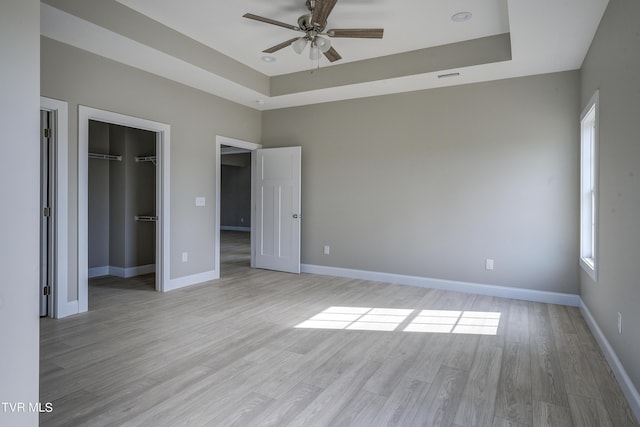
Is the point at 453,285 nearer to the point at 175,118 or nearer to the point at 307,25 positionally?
the point at 307,25

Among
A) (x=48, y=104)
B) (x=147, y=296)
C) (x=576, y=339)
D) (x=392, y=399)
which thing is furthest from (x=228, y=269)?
(x=576, y=339)

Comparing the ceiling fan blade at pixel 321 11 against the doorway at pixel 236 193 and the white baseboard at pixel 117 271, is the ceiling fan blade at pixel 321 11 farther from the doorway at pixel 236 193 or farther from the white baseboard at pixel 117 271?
the doorway at pixel 236 193

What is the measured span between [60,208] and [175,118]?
1.81m

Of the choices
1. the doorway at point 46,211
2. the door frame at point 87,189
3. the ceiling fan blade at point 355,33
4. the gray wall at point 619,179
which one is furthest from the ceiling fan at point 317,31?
the doorway at point 46,211

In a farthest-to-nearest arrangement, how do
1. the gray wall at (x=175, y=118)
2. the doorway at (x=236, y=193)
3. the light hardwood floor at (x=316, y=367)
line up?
the doorway at (x=236, y=193) → the gray wall at (x=175, y=118) → the light hardwood floor at (x=316, y=367)

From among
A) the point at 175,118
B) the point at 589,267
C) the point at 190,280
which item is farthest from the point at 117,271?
the point at 589,267

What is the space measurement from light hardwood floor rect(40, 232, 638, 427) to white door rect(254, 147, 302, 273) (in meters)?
1.72

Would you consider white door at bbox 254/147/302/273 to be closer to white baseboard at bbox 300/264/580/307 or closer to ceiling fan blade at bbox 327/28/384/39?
white baseboard at bbox 300/264/580/307

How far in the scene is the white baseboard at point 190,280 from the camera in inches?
185

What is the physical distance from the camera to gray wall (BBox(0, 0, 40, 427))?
1.37 m

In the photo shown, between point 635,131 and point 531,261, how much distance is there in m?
2.53

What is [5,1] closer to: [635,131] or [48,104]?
[48,104]

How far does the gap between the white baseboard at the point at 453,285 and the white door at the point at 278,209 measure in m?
0.43

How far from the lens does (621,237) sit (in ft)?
7.84
